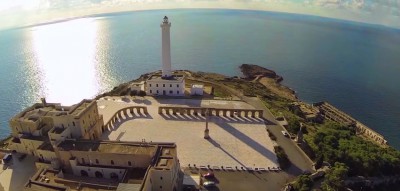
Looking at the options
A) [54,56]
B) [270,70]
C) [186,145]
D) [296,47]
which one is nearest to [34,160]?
[186,145]

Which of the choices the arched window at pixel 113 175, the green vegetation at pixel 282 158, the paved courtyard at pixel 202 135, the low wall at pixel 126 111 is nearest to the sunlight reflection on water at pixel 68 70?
the low wall at pixel 126 111

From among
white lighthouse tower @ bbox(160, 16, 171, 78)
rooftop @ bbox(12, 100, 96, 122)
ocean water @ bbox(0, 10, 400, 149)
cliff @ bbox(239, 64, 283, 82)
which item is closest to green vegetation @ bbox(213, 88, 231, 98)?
white lighthouse tower @ bbox(160, 16, 171, 78)

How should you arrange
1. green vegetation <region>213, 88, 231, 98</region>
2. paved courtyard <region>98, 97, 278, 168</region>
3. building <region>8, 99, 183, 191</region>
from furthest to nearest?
green vegetation <region>213, 88, 231, 98</region> → paved courtyard <region>98, 97, 278, 168</region> → building <region>8, 99, 183, 191</region>

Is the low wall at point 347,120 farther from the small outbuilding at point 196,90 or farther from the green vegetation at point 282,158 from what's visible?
the small outbuilding at point 196,90

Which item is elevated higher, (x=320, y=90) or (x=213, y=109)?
(x=213, y=109)

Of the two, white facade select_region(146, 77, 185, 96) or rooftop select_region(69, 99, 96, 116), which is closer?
rooftop select_region(69, 99, 96, 116)

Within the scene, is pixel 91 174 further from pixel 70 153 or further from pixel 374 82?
pixel 374 82

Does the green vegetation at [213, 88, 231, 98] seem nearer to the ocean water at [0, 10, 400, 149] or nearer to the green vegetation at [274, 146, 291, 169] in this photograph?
the green vegetation at [274, 146, 291, 169]

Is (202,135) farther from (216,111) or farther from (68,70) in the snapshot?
(68,70)
